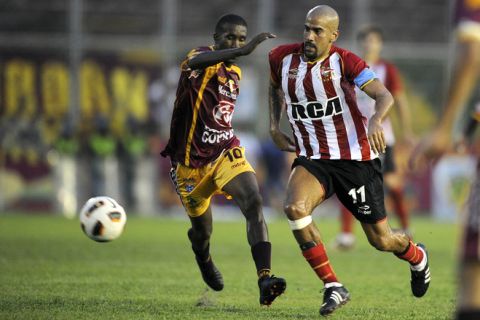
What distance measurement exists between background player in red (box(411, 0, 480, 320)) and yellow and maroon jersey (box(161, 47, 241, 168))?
11.3 feet

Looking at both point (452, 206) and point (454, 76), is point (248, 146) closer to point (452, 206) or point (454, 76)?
point (452, 206)

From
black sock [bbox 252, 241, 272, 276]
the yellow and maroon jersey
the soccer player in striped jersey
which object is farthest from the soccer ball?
the soccer player in striped jersey

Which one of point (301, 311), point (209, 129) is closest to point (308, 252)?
point (301, 311)

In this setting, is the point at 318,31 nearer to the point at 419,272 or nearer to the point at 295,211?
the point at 295,211

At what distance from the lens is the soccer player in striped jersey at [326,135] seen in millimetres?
7469

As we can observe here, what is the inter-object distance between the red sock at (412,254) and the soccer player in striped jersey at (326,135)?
51 mm

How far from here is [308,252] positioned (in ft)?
24.4

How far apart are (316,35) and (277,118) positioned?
2.83 feet

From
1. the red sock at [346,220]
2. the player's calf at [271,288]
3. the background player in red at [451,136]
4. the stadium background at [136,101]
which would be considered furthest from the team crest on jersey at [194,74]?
the stadium background at [136,101]

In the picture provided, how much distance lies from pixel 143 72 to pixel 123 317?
1860cm

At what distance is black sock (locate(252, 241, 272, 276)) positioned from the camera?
7.36 meters

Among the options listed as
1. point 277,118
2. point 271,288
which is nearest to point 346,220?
point 277,118

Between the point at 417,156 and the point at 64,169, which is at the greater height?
the point at 417,156

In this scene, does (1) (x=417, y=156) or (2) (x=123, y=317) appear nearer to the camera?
(1) (x=417, y=156)
